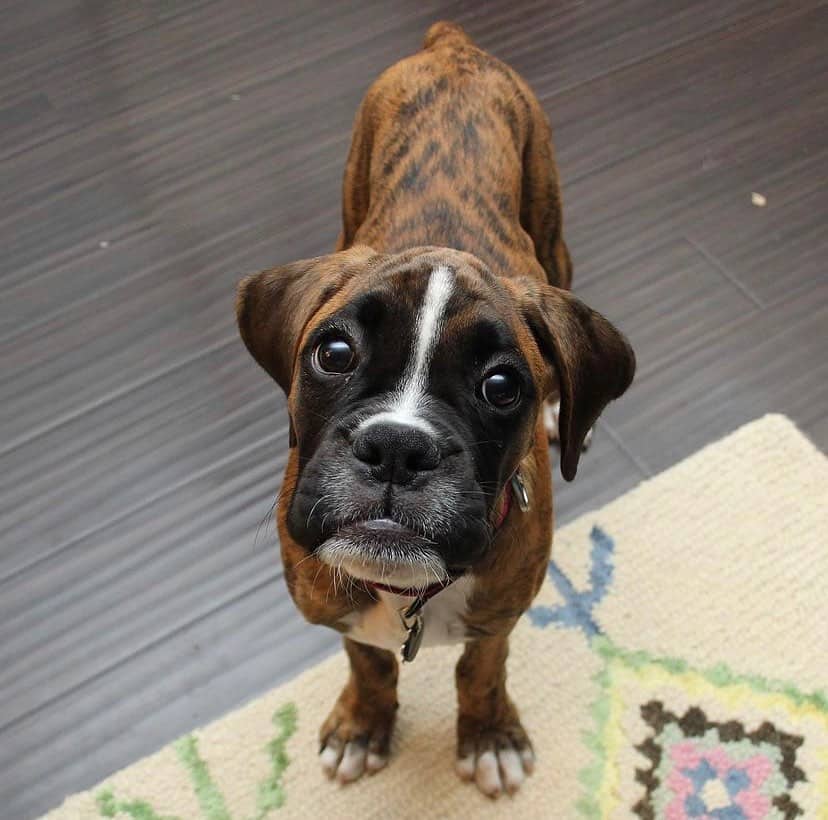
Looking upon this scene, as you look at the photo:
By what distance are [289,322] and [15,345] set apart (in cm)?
157

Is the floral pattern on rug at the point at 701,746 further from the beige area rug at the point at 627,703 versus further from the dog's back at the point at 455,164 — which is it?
the dog's back at the point at 455,164

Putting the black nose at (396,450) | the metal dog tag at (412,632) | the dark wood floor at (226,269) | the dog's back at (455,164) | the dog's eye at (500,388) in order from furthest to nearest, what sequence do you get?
the dark wood floor at (226,269)
the dog's back at (455,164)
the metal dog tag at (412,632)
the dog's eye at (500,388)
the black nose at (396,450)

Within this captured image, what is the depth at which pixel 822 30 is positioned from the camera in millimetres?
3582

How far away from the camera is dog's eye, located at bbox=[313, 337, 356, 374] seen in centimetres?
148

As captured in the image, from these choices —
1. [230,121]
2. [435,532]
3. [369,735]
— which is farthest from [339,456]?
[230,121]

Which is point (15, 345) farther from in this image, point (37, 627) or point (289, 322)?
point (289, 322)

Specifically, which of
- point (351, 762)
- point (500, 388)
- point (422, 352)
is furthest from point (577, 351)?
point (351, 762)

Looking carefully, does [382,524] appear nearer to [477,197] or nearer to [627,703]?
[477,197]

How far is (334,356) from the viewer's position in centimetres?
149

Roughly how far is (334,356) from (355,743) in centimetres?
100

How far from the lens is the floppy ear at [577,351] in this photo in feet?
5.24

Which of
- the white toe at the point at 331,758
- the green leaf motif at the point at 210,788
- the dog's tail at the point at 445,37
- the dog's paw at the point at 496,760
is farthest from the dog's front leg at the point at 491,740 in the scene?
the dog's tail at the point at 445,37

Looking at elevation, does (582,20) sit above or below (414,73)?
below

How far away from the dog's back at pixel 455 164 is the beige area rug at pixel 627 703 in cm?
74
